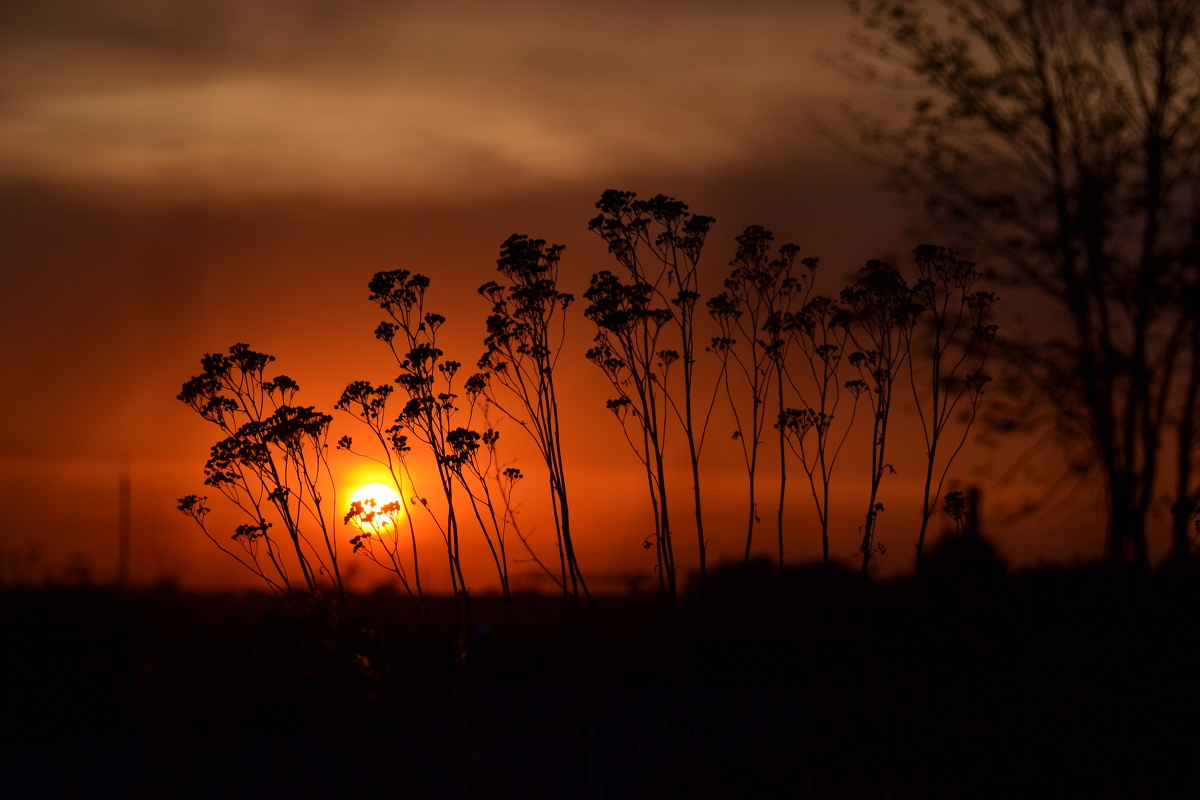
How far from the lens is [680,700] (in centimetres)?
500

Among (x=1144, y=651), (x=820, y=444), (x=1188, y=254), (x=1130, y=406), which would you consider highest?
(x=1188, y=254)

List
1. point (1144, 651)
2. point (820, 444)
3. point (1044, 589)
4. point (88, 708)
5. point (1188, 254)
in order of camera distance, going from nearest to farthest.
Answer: point (820, 444) < point (1144, 651) < point (1188, 254) < point (1044, 589) < point (88, 708)

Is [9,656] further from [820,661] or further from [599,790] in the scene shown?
[820,661]

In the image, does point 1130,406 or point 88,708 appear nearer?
point 1130,406

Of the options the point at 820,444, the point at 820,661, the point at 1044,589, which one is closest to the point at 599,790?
the point at 820,661

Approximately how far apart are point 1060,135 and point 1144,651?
4.40 metres

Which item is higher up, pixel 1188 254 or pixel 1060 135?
pixel 1060 135

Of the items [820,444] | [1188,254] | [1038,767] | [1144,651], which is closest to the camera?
[820,444]

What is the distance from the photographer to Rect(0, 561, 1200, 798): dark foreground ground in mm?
5270

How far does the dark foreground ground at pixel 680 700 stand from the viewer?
17.3 feet

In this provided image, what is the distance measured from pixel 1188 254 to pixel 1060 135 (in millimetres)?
1471

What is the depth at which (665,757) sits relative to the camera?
916 centimetres

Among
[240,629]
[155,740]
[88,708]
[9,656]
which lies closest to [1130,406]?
[155,740]

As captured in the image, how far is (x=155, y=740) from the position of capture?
5863mm
